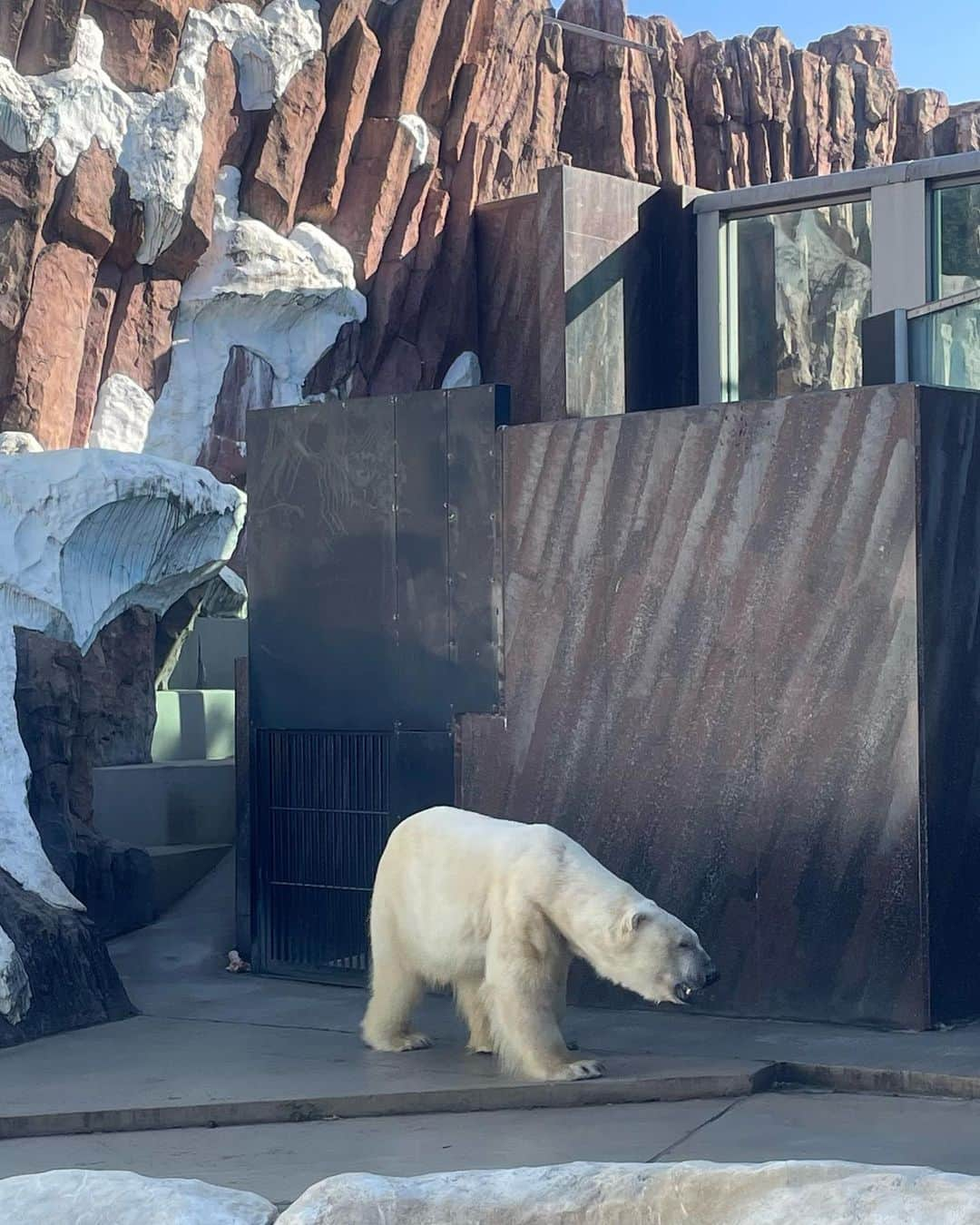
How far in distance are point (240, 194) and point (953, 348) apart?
39.5 feet

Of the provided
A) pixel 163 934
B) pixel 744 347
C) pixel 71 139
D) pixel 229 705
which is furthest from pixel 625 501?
pixel 71 139

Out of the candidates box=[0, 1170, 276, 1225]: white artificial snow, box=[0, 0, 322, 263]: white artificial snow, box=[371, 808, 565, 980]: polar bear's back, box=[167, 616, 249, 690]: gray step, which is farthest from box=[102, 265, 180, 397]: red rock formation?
box=[0, 1170, 276, 1225]: white artificial snow

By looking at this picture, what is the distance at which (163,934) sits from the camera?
397 inches

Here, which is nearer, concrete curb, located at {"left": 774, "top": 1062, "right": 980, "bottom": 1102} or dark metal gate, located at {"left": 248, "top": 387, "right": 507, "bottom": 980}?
concrete curb, located at {"left": 774, "top": 1062, "right": 980, "bottom": 1102}

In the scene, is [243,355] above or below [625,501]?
above

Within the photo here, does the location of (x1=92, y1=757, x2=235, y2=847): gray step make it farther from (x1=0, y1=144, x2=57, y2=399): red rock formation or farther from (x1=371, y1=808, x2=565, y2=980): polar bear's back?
(x1=0, y1=144, x2=57, y2=399): red rock formation

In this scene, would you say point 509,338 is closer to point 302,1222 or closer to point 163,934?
point 163,934

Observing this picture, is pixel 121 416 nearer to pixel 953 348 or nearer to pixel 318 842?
pixel 318 842

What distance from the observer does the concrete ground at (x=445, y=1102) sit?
18.0 ft

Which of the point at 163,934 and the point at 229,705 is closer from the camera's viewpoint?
the point at 163,934

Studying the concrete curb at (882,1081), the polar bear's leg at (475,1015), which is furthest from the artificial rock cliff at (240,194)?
the concrete curb at (882,1081)

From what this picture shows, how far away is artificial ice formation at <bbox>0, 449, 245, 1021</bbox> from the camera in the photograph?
821cm

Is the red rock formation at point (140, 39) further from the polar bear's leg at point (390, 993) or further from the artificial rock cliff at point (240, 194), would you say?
the polar bear's leg at point (390, 993)

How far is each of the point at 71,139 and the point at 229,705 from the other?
6530 mm
